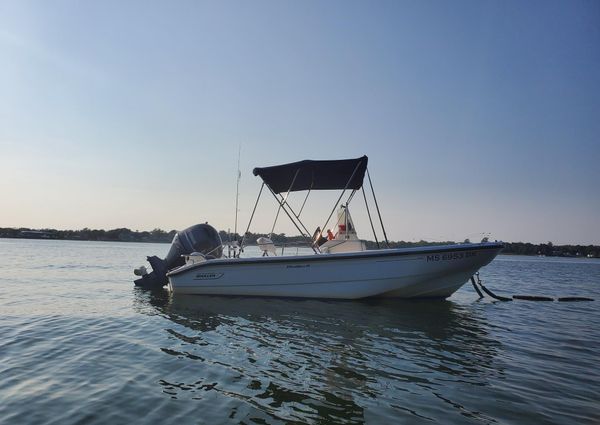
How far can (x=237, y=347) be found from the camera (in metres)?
7.21

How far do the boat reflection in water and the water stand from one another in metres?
0.03

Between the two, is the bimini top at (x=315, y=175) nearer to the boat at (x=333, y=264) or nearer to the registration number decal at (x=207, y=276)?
the boat at (x=333, y=264)

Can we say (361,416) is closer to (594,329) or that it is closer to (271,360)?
(271,360)

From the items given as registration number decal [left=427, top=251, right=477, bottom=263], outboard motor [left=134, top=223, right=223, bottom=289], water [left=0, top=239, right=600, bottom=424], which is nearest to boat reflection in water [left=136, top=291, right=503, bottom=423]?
water [left=0, top=239, right=600, bottom=424]

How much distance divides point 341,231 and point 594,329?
7432 millimetres

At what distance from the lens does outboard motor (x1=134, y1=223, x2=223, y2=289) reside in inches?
630

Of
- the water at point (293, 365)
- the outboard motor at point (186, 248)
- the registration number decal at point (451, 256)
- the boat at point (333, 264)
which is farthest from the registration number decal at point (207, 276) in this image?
the registration number decal at point (451, 256)

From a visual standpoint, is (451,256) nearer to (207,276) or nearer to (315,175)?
(315,175)

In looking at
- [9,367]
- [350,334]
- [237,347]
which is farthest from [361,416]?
[9,367]

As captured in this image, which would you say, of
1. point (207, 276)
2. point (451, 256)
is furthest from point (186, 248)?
point (451, 256)

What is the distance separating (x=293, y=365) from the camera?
6.09 m

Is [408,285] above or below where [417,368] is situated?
above

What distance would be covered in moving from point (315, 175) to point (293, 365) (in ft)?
28.1

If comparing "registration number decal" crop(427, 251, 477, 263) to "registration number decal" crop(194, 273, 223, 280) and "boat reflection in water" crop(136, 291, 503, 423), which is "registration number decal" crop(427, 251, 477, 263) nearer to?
"boat reflection in water" crop(136, 291, 503, 423)
